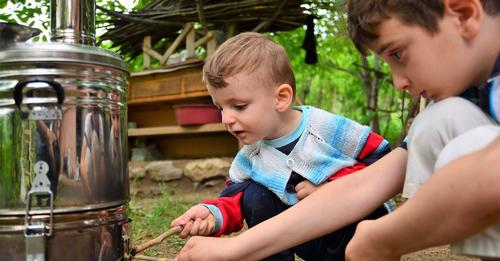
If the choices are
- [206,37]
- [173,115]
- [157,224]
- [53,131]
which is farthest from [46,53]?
[173,115]

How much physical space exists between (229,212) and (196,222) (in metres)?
0.16

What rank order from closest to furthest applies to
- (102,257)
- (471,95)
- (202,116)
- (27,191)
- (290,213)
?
(471,95) → (290,213) → (27,191) → (102,257) → (202,116)

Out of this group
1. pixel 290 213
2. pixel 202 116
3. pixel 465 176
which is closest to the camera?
pixel 465 176

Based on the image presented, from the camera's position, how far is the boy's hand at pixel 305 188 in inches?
56.0

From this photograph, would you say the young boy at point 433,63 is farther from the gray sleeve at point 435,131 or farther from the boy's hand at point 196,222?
the boy's hand at point 196,222

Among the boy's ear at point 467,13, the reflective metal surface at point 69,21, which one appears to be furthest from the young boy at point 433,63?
the reflective metal surface at point 69,21

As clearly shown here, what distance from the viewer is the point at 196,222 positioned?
52.9 inches

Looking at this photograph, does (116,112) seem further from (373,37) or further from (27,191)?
(373,37)

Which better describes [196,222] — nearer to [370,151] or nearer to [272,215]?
[272,215]

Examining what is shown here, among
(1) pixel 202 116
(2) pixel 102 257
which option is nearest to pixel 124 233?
(2) pixel 102 257

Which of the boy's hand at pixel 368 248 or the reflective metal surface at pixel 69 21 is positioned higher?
the reflective metal surface at pixel 69 21

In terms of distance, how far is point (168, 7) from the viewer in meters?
4.50

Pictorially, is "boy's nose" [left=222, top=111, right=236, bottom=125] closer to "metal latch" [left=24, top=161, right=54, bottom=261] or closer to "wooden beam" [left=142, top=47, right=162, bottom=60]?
"metal latch" [left=24, top=161, right=54, bottom=261]

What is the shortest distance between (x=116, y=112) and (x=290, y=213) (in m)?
0.61
